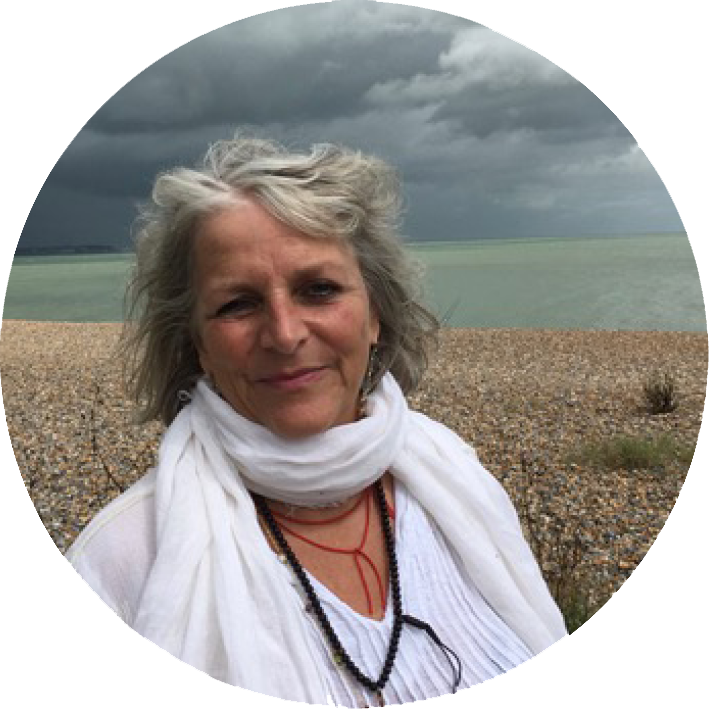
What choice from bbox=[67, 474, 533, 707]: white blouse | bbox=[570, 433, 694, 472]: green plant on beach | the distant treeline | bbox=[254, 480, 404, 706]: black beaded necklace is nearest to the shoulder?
bbox=[67, 474, 533, 707]: white blouse

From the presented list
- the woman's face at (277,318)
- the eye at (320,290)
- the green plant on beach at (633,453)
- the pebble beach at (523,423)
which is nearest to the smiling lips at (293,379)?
the woman's face at (277,318)

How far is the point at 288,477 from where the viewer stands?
1.45m

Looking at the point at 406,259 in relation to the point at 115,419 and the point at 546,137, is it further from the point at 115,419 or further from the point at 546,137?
the point at 115,419

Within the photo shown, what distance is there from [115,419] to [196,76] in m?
1.18

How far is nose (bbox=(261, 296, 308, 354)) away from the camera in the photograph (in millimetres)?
1312

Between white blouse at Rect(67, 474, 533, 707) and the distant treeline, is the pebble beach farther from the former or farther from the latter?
white blouse at Rect(67, 474, 533, 707)

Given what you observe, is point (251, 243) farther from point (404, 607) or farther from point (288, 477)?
point (404, 607)

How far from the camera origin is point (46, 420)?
2.57 metres

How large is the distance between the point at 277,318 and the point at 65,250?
0.78 metres

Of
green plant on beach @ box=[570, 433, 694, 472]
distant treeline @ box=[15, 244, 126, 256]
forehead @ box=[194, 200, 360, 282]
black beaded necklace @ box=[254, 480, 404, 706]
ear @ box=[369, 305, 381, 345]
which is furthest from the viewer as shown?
green plant on beach @ box=[570, 433, 694, 472]

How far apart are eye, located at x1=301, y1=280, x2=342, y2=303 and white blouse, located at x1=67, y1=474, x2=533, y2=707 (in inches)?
17.6

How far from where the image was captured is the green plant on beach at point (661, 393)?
2598 millimetres

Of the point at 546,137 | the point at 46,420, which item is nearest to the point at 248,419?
the point at 546,137

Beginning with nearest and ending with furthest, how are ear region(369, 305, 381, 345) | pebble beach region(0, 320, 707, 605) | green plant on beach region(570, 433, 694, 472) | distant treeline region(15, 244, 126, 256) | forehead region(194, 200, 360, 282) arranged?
forehead region(194, 200, 360, 282) < ear region(369, 305, 381, 345) < distant treeline region(15, 244, 126, 256) < pebble beach region(0, 320, 707, 605) < green plant on beach region(570, 433, 694, 472)
